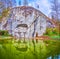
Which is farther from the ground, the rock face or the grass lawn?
the rock face

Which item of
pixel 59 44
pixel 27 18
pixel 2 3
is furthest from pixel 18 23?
pixel 59 44

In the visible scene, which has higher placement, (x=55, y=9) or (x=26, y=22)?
(x=55, y=9)

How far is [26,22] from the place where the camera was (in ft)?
9.92

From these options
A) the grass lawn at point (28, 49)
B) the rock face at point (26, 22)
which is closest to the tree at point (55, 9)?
the rock face at point (26, 22)

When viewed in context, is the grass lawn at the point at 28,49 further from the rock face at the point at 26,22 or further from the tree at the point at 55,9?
the tree at the point at 55,9

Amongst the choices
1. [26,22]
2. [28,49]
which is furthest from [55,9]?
[28,49]

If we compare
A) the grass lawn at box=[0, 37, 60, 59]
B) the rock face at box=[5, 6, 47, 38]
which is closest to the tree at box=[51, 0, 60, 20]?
the rock face at box=[5, 6, 47, 38]

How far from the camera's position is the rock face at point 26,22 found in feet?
9.87

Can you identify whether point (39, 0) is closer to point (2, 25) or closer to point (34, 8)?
point (34, 8)

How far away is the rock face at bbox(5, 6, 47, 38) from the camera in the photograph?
3008 millimetres

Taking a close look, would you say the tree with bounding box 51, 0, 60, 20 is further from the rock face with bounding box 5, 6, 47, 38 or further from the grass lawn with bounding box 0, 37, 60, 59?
the grass lawn with bounding box 0, 37, 60, 59

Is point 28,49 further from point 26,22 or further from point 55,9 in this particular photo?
point 55,9

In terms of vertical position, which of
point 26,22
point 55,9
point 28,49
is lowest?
point 28,49

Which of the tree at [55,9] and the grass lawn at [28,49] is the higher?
the tree at [55,9]
